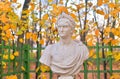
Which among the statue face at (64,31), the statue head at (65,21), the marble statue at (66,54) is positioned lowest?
the marble statue at (66,54)

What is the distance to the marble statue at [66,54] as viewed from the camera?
346 cm

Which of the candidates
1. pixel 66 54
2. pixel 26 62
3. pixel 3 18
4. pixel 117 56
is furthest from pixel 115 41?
pixel 3 18

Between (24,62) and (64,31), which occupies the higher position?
(64,31)

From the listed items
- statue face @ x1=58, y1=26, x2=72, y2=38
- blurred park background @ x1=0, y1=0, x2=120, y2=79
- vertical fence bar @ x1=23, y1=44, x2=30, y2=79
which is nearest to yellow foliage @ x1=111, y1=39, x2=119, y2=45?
blurred park background @ x1=0, y1=0, x2=120, y2=79

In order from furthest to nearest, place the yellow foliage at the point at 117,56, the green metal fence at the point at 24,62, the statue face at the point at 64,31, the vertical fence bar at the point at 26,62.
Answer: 1. the vertical fence bar at the point at 26,62
2. the green metal fence at the point at 24,62
3. the yellow foliage at the point at 117,56
4. the statue face at the point at 64,31

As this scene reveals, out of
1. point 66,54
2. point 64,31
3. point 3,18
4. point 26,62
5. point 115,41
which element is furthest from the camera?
point 26,62

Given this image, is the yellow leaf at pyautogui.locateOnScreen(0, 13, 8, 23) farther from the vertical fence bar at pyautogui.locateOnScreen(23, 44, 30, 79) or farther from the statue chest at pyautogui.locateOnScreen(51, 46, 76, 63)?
the statue chest at pyautogui.locateOnScreen(51, 46, 76, 63)

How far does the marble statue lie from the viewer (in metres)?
3.46

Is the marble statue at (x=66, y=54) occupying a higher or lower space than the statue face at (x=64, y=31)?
lower

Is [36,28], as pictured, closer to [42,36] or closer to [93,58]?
[42,36]

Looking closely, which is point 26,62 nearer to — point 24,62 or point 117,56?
point 24,62

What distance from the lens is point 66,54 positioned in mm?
3529

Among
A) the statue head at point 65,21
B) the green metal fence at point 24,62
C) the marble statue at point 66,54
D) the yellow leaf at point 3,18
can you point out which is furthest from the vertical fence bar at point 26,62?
the statue head at point 65,21

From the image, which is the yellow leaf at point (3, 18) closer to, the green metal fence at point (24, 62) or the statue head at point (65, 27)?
the green metal fence at point (24, 62)
